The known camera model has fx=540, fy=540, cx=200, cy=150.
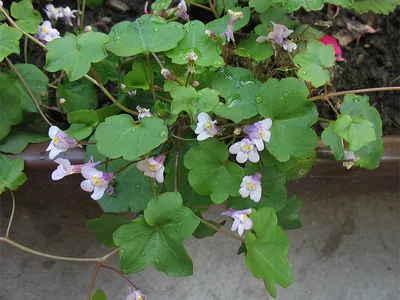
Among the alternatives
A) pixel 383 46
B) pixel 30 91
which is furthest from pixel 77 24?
pixel 383 46

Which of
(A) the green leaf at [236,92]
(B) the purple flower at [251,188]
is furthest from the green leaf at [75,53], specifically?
(B) the purple flower at [251,188]

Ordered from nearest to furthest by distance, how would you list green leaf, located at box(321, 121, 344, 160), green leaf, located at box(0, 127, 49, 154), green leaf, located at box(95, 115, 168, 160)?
1. green leaf, located at box(95, 115, 168, 160)
2. green leaf, located at box(321, 121, 344, 160)
3. green leaf, located at box(0, 127, 49, 154)

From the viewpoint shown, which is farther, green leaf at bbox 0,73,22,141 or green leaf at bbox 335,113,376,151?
green leaf at bbox 0,73,22,141

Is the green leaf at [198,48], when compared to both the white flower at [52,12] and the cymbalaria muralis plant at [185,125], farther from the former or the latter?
the white flower at [52,12]

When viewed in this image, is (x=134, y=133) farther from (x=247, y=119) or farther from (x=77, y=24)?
(x=77, y=24)

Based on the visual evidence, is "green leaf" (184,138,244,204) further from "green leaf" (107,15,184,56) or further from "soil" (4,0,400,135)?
"soil" (4,0,400,135)

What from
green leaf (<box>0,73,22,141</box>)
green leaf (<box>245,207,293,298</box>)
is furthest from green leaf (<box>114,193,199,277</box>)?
green leaf (<box>0,73,22,141</box>)
